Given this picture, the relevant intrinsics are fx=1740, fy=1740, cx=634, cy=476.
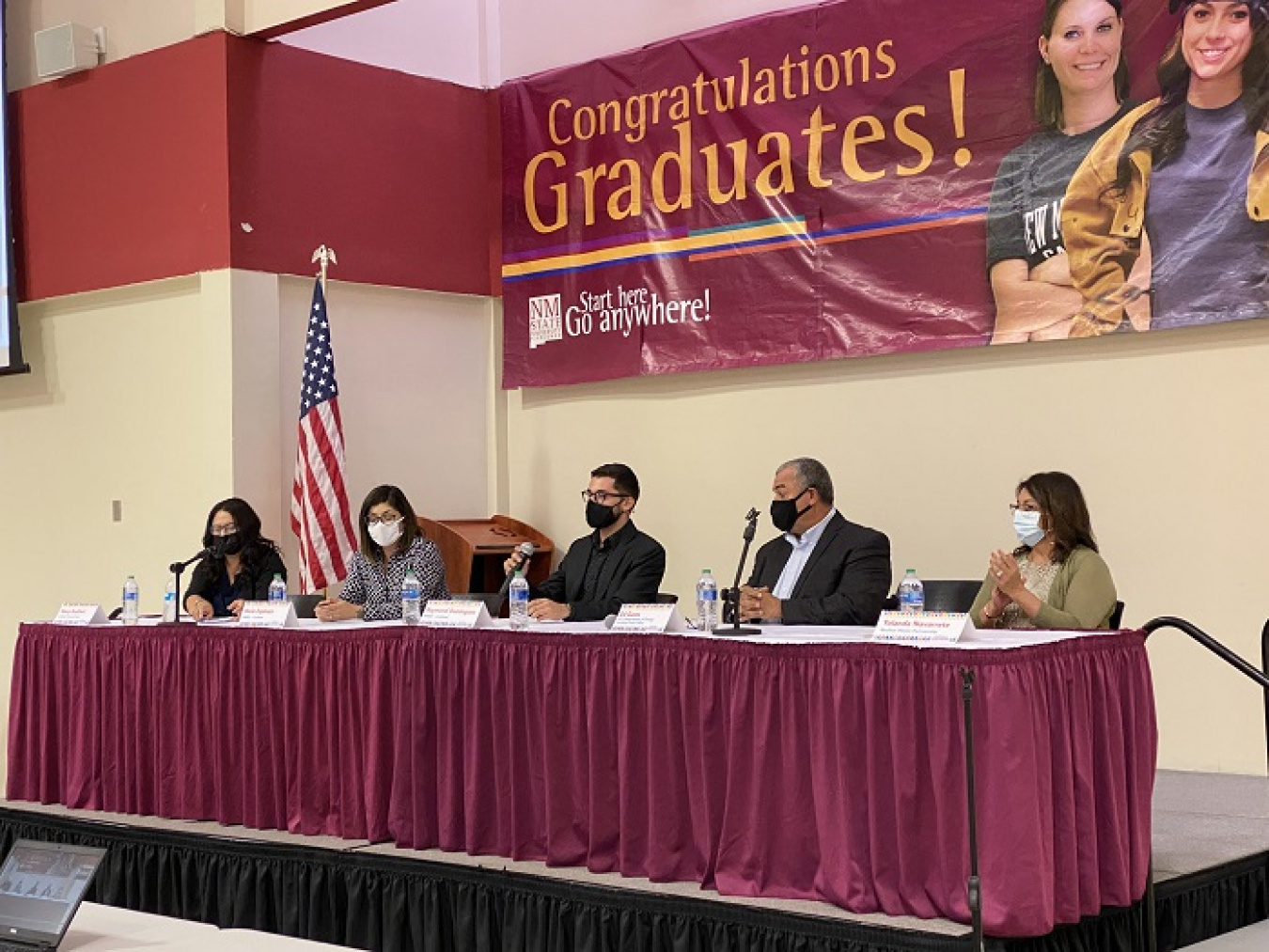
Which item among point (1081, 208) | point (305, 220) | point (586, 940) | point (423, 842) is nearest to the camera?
point (586, 940)

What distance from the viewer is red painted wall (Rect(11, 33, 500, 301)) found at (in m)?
7.50

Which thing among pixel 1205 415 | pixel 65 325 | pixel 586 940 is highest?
pixel 65 325

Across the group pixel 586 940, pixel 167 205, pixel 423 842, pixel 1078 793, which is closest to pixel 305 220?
pixel 167 205

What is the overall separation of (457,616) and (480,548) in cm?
317

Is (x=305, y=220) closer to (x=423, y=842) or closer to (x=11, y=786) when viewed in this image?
(x=11, y=786)

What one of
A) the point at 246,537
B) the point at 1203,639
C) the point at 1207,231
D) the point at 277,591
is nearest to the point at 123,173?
the point at 246,537

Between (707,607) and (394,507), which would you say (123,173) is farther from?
(707,607)

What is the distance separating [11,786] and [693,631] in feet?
9.25

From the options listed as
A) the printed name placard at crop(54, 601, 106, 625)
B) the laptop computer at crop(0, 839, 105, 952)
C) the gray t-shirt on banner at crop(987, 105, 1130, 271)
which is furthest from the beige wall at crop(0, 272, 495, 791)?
the laptop computer at crop(0, 839, 105, 952)

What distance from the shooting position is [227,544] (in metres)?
6.09

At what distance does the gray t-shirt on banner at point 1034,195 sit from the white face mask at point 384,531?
8.17 ft

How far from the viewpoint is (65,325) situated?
26.9ft

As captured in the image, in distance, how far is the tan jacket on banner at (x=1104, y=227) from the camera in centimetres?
619

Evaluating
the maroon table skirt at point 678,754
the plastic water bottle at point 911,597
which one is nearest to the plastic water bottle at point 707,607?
the maroon table skirt at point 678,754
